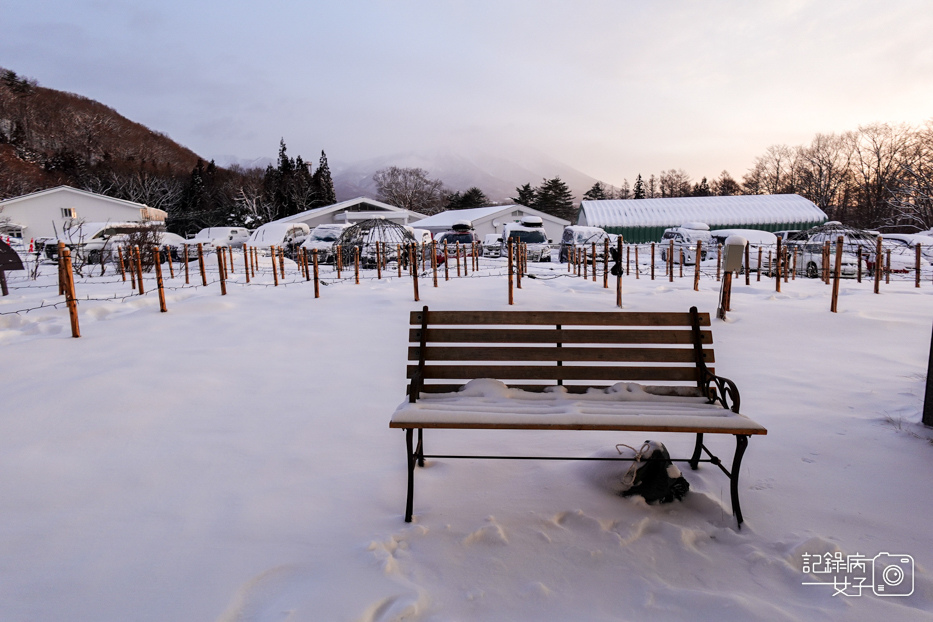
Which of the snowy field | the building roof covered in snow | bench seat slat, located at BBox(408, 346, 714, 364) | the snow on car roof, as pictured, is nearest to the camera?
the snowy field

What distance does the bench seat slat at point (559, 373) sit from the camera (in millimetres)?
3332

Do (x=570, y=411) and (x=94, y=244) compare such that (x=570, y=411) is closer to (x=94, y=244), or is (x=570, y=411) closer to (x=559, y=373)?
(x=559, y=373)

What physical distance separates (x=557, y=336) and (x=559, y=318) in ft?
0.43

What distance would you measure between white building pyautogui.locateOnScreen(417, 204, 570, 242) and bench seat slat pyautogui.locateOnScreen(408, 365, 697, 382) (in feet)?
A: 143

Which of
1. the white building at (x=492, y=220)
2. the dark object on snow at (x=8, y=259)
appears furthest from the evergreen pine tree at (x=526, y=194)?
the dark object on snow at (x=8, y=259)

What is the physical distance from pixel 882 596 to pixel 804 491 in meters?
0.91

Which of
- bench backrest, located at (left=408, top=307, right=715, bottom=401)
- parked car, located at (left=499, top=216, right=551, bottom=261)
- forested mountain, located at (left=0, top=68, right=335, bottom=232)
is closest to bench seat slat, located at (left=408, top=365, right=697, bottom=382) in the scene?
bench backrest, located at (left=408, top=307, right=715, bottom=401)

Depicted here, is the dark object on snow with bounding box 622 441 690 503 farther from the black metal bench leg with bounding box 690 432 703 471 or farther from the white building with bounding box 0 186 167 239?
the white building with bounding box 0 186 167 239

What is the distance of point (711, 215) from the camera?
43438 millimetres

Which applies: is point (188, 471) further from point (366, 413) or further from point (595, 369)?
point (595, 369)

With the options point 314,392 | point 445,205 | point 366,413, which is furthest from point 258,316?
point 445,205

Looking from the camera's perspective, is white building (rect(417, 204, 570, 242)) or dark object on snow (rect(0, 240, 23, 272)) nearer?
dark object on snow (rect(0, 240, 23, 272))

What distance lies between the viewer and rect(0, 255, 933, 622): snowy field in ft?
7.19

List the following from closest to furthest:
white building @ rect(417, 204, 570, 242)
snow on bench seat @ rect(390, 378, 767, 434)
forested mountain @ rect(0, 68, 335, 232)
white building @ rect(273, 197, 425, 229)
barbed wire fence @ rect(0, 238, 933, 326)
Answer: snow on bench seat @ rect(390, 378, 767, 434), barbed wire fence @ rect(0, 238, 933, 326), white building @ rect(273, 197, 425, 229), white building @ rect(417, 204, 570, 242), forested mountain @ rect(0, 68, 335, 232)
